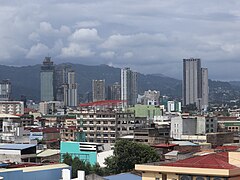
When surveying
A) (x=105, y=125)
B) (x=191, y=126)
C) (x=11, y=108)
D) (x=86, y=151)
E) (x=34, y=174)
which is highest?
(x=11, y=108)

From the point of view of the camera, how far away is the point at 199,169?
61.6 feet

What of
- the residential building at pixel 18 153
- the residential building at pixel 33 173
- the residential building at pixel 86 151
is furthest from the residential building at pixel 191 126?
the residential building at pixel 33 173

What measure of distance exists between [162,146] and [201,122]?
26405 mm

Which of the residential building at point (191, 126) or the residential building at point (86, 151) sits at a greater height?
the residential building at point (191, 126)

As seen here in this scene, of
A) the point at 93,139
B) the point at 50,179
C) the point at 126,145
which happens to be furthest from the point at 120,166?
the point at 93,139

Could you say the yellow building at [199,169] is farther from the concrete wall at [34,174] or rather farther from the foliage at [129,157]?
→ the foliage at [129,157]

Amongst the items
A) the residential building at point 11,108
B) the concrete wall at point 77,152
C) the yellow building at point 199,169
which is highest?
the residential building at point 11,108

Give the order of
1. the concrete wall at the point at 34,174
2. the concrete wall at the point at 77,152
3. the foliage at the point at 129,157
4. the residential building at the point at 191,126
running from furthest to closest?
1. the residential building at the point at 191,126
2. the concrete wall at the point at 77,152
3. the foliage at the point at 129,157
4. the concrete wall at the point at 34,174

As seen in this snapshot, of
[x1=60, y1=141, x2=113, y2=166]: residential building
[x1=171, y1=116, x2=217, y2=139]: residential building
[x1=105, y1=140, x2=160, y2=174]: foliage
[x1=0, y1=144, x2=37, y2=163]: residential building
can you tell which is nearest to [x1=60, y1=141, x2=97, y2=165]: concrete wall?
[x1=60, y1=141, x2=113, y2=166]: residential building

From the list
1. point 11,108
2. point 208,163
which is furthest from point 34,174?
point 11,108

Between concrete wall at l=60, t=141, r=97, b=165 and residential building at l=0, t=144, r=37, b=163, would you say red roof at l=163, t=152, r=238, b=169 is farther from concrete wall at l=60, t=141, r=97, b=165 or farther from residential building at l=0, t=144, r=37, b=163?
Answer: concrete wall at l=60, t=141, r=97, b=165

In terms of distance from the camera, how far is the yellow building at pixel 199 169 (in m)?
18.5

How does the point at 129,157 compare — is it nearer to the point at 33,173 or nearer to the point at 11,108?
the point at 33,173

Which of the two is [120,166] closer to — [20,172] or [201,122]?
[20,172]
